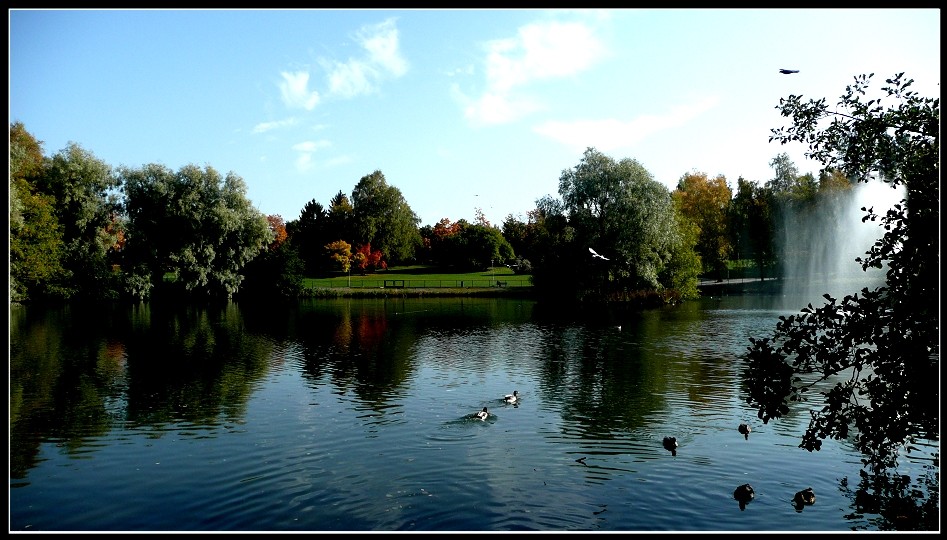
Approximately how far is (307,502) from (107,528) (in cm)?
283

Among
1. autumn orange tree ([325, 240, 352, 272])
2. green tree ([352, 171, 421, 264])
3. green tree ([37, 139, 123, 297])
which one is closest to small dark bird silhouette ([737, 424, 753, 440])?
green tree ([37, 139, 123, 297])

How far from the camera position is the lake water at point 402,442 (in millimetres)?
11070

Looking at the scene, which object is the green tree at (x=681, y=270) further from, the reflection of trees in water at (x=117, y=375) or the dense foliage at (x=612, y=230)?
the reflection of trees in water at (x=117, y=375)

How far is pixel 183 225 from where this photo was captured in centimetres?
5862

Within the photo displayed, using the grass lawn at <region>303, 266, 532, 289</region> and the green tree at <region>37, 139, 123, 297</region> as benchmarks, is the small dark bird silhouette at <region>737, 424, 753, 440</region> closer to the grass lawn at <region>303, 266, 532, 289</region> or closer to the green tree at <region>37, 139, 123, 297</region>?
the green tree at <region>37, 139, 123, 297</region>

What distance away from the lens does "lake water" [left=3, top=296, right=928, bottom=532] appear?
436 inches

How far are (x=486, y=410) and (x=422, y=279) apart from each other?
64990mm

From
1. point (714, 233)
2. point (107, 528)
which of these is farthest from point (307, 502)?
point (714, 233)

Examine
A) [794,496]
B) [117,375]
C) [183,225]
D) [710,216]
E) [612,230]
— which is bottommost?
[794,496]

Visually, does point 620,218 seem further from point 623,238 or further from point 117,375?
point 117,375

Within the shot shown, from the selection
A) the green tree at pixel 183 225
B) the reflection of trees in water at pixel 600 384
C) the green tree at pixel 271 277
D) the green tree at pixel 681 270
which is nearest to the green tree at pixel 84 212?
the green tree at pixel 183 225

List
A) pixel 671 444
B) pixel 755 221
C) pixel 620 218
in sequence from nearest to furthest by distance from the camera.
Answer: pixel 671 444 < pixel 620 218 < pixel 755 221

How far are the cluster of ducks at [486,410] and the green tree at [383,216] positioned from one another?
71529mm

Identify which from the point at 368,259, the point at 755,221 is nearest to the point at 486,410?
the point at 755,221
